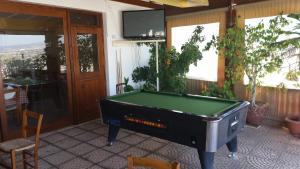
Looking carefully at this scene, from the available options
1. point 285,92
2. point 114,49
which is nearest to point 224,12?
point 285,92

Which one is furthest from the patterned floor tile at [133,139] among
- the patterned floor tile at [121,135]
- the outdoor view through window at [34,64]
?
the outdoor view through window at [34,64]

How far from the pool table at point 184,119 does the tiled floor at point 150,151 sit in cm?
27

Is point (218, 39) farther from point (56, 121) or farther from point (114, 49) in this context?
point (56, 121)

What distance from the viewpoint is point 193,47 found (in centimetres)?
552

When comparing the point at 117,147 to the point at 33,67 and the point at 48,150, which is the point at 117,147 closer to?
the point at 48,150

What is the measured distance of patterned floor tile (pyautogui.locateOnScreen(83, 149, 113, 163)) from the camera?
336 centimetres

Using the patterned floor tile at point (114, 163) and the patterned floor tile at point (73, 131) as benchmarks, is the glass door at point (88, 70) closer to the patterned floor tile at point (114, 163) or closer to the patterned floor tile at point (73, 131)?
the patterned floor tile at point (73, 131)

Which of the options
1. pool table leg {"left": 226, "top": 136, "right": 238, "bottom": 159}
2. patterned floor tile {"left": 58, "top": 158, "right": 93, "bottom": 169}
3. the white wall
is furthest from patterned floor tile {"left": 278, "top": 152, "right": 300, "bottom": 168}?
the white wall

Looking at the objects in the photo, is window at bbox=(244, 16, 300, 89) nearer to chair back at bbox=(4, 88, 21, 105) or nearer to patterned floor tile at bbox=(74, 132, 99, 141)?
patterned floor tile at bbox=(74, 132, 99, 141)

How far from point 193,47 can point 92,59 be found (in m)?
2.36

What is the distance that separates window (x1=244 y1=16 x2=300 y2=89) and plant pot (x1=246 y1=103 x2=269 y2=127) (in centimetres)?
48

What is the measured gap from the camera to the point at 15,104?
4.12 m

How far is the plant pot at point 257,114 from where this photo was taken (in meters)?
4.46

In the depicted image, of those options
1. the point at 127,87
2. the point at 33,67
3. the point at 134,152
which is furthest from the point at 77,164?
the point at 127,87
